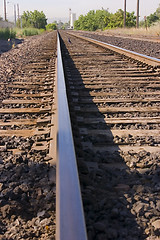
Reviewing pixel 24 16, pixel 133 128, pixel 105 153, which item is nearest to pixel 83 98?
pixel 133 128

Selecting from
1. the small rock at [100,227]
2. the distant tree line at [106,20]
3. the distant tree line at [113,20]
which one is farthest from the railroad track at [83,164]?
the distant tree line at [106,20]

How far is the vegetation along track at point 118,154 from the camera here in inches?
60.9

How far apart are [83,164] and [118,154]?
0.45m

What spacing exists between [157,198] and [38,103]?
2.44 m

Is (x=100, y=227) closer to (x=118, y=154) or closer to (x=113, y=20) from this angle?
(x=118, y=154)

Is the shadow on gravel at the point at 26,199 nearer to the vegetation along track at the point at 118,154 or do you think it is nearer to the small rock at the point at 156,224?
the vegetation along track at the point at 118,154

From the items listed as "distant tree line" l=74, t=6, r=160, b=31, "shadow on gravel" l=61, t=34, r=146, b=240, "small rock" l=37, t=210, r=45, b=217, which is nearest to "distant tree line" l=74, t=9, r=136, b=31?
"distant tree line" l=74, t=6, r=160, b=31

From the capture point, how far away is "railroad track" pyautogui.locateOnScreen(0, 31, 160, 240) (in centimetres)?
147

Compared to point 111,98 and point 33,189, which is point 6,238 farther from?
Answer: point 111,98

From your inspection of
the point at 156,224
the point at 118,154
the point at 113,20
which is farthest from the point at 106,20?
the point at 156,224

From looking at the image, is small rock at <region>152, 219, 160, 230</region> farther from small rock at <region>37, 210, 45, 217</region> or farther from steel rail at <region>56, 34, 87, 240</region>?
small rock at <region>37, 210, 45, 217</region>

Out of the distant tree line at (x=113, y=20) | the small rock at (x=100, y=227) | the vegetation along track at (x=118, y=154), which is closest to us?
the small rock at (x=100, y=227)

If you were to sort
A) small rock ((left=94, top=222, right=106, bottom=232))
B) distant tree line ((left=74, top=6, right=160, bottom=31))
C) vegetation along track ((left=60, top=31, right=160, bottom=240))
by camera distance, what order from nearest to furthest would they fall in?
small rock ((left=94, top=222, right=106, bottom=232)) < vegetation along track ((left=60, top=31, right=160, bottom=240)) < distant tree line ((left=74, top=6, right=160, bottom=31))

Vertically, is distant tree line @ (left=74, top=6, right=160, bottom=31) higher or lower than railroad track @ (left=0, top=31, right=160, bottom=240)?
higher
